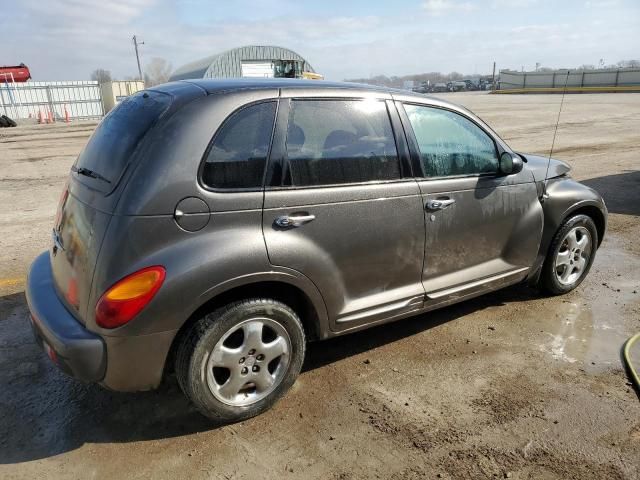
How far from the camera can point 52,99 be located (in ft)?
112

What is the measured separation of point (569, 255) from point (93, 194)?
12.7 ft

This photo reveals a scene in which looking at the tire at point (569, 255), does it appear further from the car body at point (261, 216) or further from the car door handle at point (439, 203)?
the car door handle at point (439, 203)

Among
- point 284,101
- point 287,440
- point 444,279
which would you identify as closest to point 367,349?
point 444,279

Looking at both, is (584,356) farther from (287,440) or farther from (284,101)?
(284,101)

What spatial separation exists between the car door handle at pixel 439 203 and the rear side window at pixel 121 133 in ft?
5.80

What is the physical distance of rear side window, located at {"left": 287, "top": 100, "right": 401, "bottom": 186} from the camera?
9.57ft

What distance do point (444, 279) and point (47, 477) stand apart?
2.68 m

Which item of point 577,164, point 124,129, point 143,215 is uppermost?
point 124,129

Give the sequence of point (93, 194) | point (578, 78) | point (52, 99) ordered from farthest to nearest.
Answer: point (578, 78) → point (52, 99) → point (93, 194)

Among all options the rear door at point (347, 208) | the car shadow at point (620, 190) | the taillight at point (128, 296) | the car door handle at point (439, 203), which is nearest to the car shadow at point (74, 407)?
the rear door at point (347, 208)

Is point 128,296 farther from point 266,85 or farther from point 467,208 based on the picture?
point 467,208

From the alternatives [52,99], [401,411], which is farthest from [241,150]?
[52,99]

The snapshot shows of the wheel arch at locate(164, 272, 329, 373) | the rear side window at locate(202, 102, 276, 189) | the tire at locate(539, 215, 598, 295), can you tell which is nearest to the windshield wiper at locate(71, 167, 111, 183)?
the rear side window at locate(202, 102, 276, 189)

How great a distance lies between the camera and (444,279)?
3.60m
